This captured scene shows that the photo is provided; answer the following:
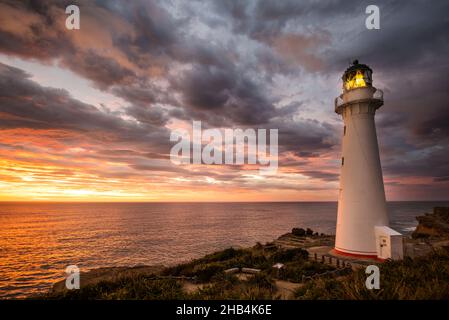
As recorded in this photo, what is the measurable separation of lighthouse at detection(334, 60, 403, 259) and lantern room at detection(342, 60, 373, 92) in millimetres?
73

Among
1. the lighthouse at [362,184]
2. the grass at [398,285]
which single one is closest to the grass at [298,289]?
the grass at [398,285]

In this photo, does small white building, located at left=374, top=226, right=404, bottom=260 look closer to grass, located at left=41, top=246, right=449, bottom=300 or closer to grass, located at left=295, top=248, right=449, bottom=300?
grass, located at left=41, top=246, right=449, bottom=300

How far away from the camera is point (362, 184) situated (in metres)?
17.0

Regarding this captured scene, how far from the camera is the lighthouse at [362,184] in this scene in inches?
662

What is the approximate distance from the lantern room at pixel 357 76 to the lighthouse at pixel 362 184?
7 cm

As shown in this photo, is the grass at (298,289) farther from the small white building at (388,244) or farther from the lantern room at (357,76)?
the lantern room at (357,76)

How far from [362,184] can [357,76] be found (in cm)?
797

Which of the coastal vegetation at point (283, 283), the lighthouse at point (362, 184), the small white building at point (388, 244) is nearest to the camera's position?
the coastal vegetation at point (283, 283)

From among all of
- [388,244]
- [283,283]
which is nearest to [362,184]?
[388,244]

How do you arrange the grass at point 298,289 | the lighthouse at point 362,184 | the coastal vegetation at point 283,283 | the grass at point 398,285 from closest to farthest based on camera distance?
the grass at point 398,285 < the grass at point 298,289 < the coastal vegetation at point 283,283 < the lighthouse at point 362,184

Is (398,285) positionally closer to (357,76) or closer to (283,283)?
(283,283)
